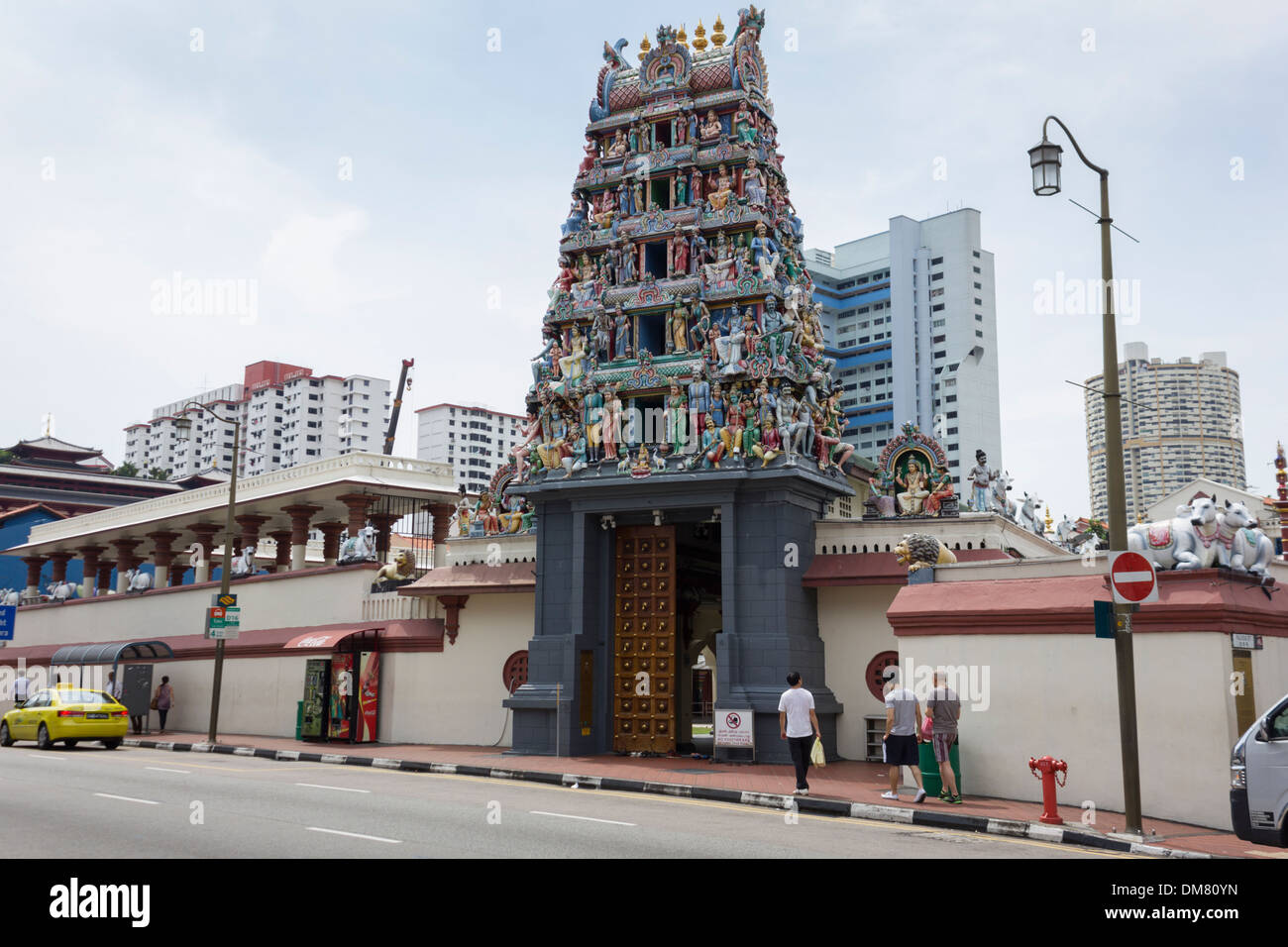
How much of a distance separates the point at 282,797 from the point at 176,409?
16429cm

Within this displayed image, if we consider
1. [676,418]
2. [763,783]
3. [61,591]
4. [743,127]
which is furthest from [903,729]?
[61,591]

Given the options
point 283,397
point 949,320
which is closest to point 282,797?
point 949,320

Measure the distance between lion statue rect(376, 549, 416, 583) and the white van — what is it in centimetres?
2340

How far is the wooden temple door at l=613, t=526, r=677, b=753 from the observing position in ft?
83.8

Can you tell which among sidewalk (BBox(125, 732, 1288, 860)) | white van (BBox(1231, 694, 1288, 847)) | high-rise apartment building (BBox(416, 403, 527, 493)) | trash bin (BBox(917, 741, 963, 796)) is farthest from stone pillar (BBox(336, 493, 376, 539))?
high-rise apartment building (BBox(416, 403, 527, 493))

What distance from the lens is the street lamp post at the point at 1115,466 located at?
13867 mm

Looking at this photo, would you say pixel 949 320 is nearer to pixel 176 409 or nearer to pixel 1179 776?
pixel 1179 776

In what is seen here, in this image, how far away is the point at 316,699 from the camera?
29266 mm

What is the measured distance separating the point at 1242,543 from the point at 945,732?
16.5 feet

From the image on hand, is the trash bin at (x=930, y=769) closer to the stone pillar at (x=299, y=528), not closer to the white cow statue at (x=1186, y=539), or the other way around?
the white cow statue at (x=1186, y=539)

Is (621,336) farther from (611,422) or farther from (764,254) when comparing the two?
(764,254)

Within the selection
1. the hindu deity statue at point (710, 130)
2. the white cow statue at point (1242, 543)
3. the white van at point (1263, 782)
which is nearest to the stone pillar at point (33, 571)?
the hindu deity statue at point (710, 130)

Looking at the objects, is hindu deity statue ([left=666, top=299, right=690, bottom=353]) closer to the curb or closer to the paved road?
the curb

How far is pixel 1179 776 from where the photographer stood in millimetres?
15406
